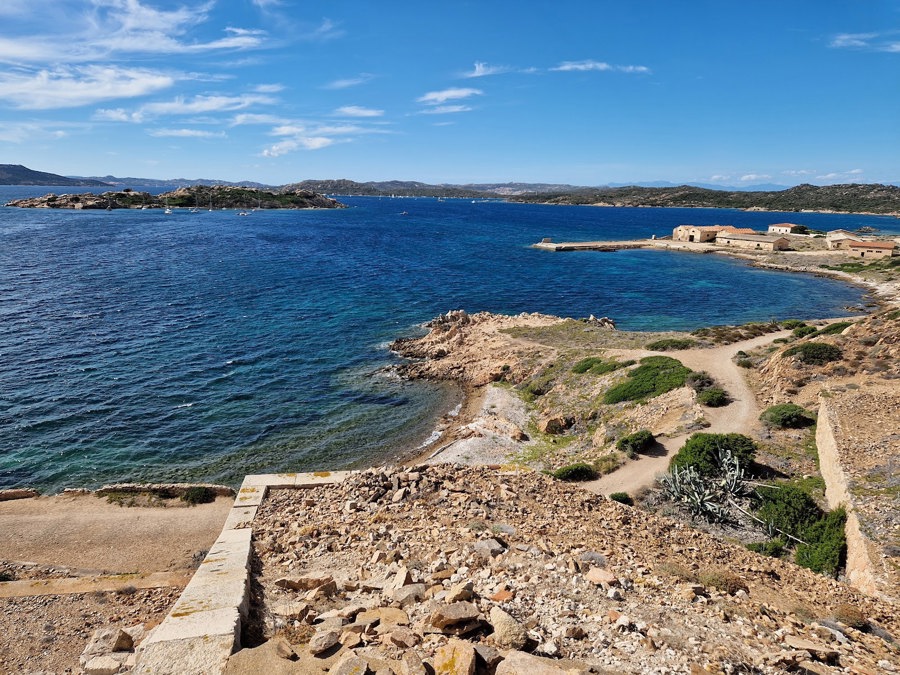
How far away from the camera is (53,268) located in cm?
6669

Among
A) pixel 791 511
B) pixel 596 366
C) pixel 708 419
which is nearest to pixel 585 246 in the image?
pixel 596 366

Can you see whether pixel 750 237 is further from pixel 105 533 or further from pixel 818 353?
pixel 105 533

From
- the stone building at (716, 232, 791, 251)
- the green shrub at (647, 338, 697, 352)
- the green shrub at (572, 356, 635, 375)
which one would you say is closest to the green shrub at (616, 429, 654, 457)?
the green shrub at (572, 356, 635, 375)

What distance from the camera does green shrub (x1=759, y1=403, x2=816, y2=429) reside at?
872 inches

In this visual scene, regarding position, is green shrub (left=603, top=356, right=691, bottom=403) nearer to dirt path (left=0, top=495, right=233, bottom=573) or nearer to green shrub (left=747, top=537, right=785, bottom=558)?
green shrub (left=747, top=537, right=785, bottom=558)

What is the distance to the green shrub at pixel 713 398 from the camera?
83.4 ft

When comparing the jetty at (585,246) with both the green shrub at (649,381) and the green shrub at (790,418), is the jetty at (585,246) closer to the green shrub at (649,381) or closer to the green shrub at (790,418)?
the green shrub at (649,381)

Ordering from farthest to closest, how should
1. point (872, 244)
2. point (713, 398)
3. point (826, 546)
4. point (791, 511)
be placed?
point (872, 244)
point (713, 398)
point (791, 511)
point (826, 546)

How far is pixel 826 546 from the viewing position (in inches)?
573

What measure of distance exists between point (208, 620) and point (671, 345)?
3547 cm

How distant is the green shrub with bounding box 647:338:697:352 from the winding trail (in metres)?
1.54

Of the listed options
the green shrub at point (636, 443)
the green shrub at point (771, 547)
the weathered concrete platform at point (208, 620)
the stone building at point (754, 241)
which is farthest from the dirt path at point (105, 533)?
the stone building at point (754, 241)

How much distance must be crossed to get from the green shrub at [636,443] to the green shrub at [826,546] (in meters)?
7.52

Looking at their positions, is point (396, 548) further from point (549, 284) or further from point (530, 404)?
point (549, 284)
